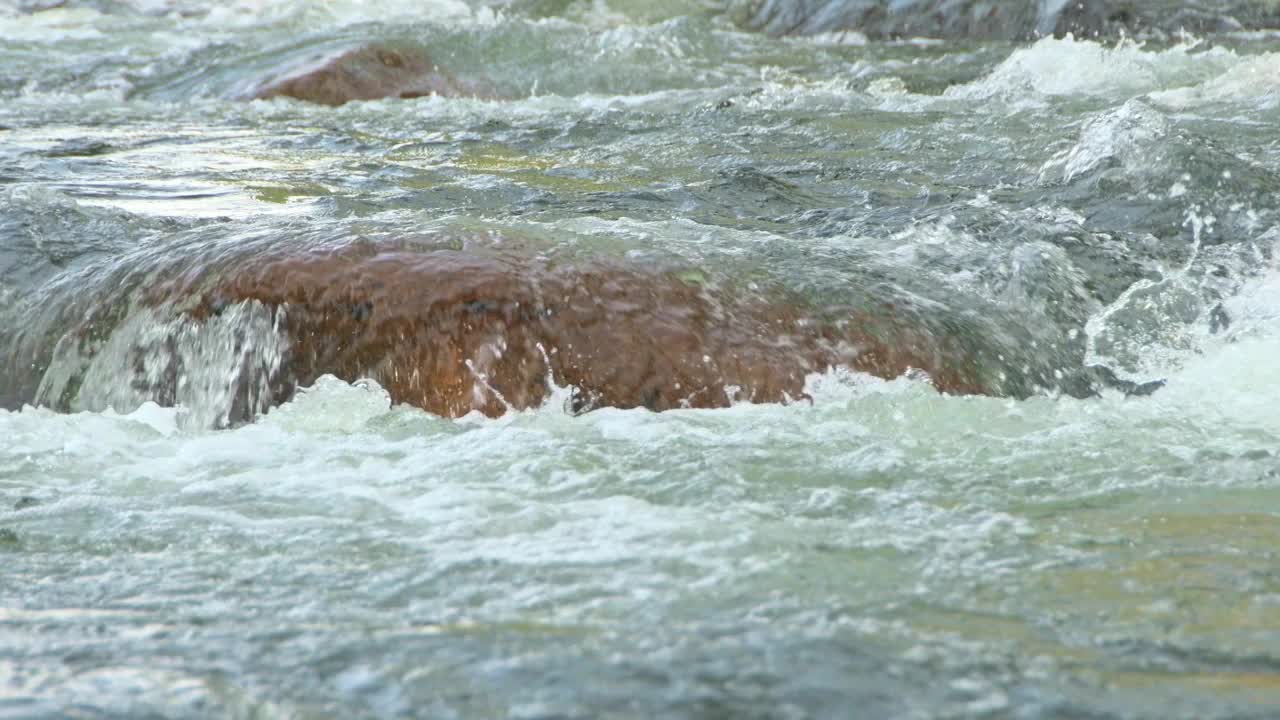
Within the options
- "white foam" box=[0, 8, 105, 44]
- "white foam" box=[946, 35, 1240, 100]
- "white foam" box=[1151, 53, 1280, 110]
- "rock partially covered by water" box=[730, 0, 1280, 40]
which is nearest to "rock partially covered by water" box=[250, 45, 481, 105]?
"white foam" box=[946, 35, 1240, 100]

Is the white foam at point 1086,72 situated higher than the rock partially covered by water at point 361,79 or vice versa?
the rock partially covered by water at point 361,79

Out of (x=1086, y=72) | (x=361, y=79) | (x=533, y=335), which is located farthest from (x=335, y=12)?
(x=533, y=335)

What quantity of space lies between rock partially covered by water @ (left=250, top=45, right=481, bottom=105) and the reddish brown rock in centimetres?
579

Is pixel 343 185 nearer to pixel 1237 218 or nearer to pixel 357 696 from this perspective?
pixel 1237 218

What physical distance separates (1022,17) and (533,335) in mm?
8885

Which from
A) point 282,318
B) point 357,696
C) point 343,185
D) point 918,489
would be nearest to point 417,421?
point 282,318

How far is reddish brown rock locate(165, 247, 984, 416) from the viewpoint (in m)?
3.69

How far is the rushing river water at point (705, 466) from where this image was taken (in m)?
2.12

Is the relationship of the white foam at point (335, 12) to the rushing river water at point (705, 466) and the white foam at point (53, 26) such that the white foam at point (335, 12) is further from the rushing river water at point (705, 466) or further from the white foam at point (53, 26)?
the rushing river water at point (705, 466)

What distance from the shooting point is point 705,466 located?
3.18 m

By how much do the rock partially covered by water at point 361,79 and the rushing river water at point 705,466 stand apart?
209 cm

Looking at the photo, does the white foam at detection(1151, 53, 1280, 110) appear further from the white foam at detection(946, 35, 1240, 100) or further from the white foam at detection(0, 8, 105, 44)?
the white foam at detection(0, 8, 105, 44)

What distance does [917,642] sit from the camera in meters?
2.17

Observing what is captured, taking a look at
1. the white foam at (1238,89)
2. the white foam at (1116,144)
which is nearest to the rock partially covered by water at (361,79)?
the white foam at (1238,89)
